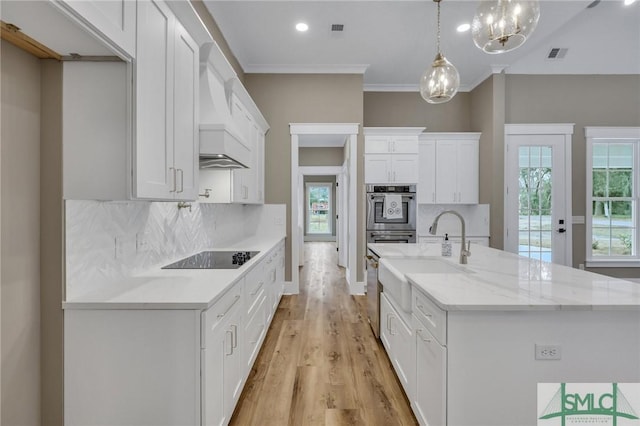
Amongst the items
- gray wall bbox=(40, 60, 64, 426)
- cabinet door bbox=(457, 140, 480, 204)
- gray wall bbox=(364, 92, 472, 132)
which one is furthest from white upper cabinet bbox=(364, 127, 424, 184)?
gray wall bbox=(40, 60, 64, 426)

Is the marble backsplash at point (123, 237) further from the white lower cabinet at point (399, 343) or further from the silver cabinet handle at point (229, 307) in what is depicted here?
the white lower cabinet at point (399, 343)

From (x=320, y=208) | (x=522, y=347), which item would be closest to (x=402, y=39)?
(x=522, y=347)

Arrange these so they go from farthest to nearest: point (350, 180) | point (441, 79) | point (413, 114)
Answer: point (413, 114), point (350, 180), point (441, 79)

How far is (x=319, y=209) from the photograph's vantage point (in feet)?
38.7

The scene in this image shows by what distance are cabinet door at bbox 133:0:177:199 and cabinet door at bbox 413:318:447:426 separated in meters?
1.56

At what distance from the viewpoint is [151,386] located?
1.37 m

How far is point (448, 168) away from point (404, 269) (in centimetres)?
307

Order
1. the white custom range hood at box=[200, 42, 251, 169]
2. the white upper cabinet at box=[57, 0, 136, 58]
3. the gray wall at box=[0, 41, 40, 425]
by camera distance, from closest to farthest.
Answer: the white upper cabinet at box=[57, 0, 136, 58] < the gray wall at box=[0, 41, 40, 425] < the white custom range hood at box=[200, 42, 251, 169]

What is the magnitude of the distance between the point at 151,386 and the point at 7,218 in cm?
93

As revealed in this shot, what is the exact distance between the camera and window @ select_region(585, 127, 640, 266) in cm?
471

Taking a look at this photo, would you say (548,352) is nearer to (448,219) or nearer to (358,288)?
(358,288)

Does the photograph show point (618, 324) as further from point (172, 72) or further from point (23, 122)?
point (23, 122)

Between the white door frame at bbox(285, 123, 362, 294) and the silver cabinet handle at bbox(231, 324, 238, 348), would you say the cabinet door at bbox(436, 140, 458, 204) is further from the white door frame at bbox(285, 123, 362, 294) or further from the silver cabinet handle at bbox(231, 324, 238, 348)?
the silver cabinet handle at bbox(231, 324, 238, 348)

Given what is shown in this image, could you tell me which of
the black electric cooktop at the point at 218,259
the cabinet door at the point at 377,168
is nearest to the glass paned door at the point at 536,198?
the cabinet door at the point at 377,168
